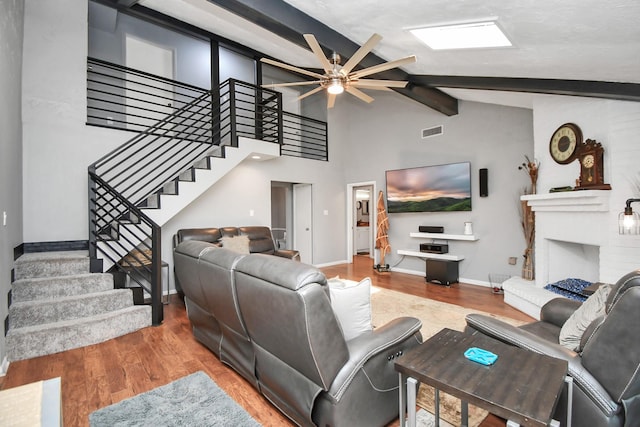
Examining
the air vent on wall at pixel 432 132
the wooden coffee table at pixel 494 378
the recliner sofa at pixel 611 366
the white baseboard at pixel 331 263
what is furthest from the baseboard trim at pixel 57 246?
the air vent on wall at pixel 432 132

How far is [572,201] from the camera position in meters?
3.71

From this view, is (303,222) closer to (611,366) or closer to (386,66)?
(386,66)

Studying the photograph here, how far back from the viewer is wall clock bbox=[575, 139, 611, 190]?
11.3 feet

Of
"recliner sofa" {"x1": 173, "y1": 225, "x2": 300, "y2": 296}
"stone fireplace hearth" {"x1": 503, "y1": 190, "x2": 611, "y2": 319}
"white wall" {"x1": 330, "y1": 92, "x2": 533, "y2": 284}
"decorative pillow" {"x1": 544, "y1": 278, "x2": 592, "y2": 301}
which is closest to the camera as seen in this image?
"stone fireplace hearth" {"x1": 503, "y1": 190, "x2": 611, "y2": 319}

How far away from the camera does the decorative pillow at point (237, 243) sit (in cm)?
496

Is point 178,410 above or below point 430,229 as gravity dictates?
below

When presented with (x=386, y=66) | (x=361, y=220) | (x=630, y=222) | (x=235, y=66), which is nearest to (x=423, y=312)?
(x=630, y=222)

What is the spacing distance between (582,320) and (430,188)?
179 inches

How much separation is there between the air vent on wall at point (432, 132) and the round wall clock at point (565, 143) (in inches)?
84.6

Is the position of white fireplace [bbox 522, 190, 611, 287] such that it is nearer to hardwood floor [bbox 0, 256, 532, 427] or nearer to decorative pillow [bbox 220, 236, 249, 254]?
hardwood floor [bbox 0, 256, 532, 427]

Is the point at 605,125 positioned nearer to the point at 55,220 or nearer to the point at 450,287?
the point at 450,287

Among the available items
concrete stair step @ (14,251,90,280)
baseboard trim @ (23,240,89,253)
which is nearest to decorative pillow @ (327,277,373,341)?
concrete stair step @ (14,251,90,280)

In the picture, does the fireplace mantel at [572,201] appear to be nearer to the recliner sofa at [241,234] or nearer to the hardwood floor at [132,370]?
the hardwood floor at [132,370]

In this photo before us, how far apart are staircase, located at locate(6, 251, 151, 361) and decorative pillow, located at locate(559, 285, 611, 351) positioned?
3.82 m
